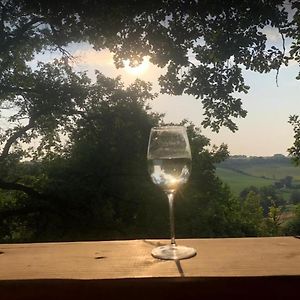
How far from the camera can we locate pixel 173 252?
0.97 meters

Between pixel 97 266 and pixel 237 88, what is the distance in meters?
5.77

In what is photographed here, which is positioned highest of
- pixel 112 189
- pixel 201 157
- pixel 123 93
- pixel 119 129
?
pixel 123 93

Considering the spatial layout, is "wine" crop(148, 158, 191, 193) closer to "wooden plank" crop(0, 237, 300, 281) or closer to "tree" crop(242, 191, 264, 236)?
"wooden plank" crop(0, 237, 300, 281)

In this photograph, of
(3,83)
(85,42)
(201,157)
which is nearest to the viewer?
(85,42)

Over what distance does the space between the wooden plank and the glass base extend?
0.02 metres

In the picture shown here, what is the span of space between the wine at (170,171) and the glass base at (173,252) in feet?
0.83

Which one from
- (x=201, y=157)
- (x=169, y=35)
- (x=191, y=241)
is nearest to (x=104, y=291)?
(x=191, y=241)

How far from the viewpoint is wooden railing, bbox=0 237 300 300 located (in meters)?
0.74

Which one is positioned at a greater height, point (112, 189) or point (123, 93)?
point (123, 93)

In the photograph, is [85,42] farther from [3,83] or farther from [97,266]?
[97,266]

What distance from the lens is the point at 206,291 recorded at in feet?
2.43

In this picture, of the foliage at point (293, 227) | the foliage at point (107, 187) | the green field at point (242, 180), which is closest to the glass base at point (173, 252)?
the foliage at point (107, 187)

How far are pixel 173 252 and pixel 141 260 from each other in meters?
0.09

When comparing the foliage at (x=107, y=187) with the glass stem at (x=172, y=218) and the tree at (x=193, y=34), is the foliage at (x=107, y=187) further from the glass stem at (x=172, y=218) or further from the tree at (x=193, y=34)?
the glass stem at (x=172, y=218)
